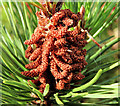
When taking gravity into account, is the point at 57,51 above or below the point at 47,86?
above

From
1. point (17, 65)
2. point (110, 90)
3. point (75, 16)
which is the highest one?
point (75, 16)

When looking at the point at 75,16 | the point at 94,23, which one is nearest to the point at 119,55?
the point at 94,23

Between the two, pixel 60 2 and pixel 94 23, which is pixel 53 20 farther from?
pixel 94 23

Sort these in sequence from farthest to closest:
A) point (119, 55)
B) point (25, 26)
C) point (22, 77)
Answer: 1. point (119, 55)
2. point (25, 26)
3. point (22, 77)

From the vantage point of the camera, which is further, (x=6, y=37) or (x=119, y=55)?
(x=119, y=55)

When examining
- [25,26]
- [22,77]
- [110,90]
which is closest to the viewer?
[110,90]

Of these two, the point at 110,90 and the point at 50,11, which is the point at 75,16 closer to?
the point at 50,11

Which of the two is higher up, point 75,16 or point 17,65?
point 75,16

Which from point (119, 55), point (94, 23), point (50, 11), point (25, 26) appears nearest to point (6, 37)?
point (25, 26)
